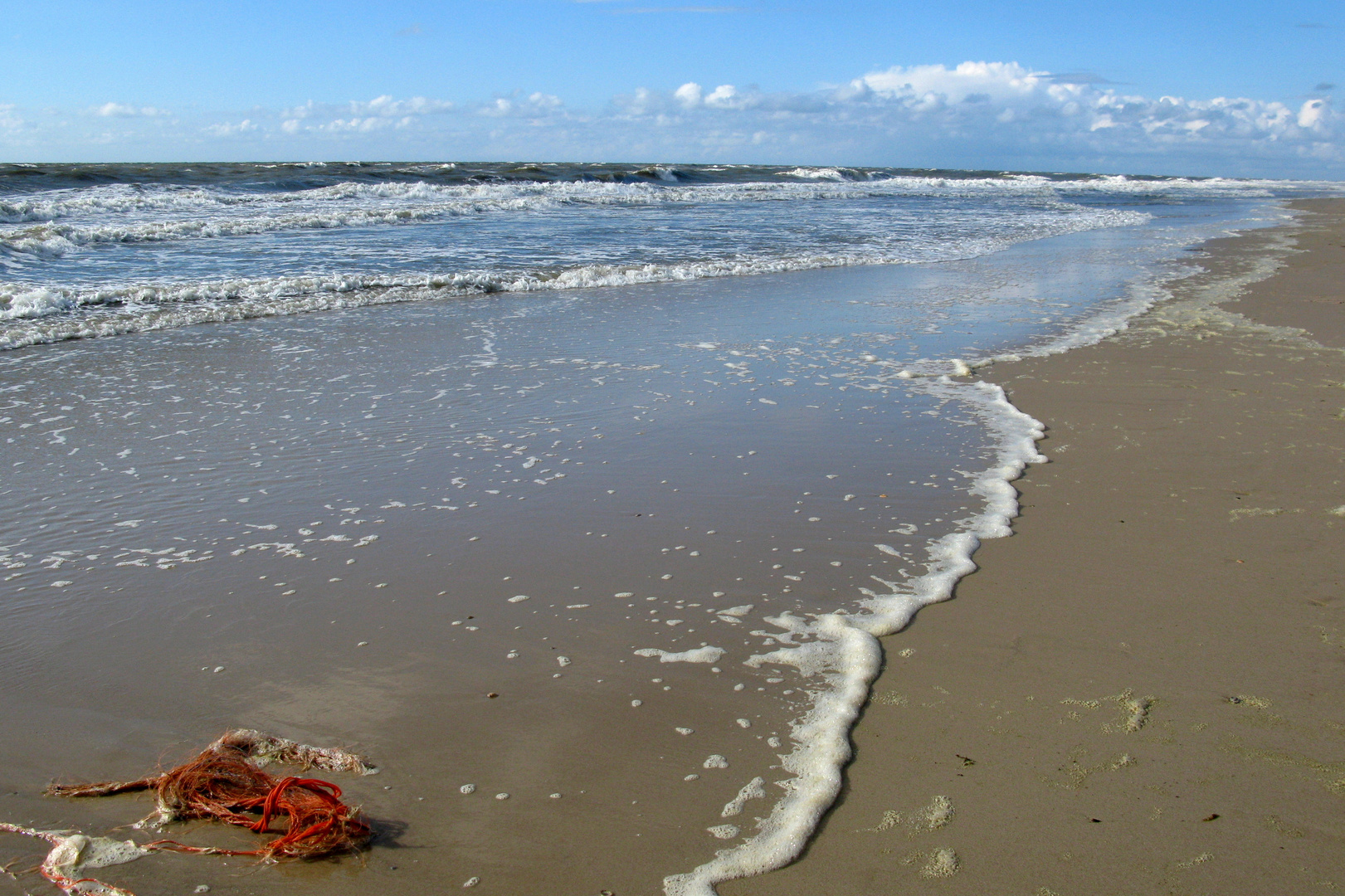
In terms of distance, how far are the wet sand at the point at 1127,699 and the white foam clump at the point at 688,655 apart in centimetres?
56

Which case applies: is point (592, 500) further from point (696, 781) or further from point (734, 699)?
point (696, 781)

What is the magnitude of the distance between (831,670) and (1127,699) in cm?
89

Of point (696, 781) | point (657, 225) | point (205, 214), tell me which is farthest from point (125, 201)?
point (696, 781)

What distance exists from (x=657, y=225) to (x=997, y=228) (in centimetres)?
860

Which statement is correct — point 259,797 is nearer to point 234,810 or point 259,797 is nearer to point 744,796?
point 234,810

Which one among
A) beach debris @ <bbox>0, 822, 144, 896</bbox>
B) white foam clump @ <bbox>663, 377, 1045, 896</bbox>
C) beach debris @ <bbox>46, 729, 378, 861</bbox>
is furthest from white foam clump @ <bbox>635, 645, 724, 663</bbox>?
beach debris @ <bbox>0, 822, 144, 896</bbox>

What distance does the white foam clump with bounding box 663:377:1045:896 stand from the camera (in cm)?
207

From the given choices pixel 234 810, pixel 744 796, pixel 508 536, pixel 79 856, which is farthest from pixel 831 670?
pixel 79 856

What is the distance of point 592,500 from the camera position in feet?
14.2

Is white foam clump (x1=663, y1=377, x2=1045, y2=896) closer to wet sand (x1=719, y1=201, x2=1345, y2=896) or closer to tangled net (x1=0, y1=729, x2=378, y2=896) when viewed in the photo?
wet sand (x1=719, y1=201, x2=1345, y2=896)

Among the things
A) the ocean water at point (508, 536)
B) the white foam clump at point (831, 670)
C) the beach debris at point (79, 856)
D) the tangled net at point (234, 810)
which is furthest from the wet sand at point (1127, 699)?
the beach debris at point (79, 856)

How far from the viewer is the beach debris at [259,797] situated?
209 centimetres

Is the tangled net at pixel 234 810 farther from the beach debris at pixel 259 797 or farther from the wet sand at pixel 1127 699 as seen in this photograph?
the wet sand at pixel 1127 699

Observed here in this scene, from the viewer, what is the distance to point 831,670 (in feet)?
9.39
